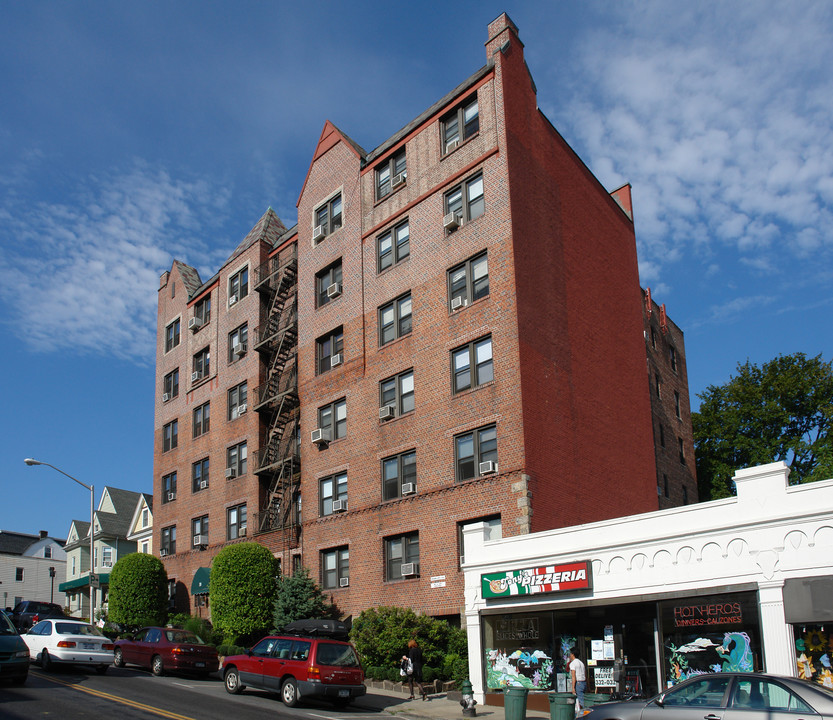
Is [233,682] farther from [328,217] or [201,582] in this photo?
[328,217]

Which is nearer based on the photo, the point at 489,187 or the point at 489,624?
the point at 489,624

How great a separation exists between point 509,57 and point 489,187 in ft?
18.1

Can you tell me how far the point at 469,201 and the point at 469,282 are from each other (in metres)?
3.26

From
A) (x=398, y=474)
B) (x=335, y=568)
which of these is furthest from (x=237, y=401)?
(x=398, y=474)

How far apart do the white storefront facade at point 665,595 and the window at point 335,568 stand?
9127 millimetres

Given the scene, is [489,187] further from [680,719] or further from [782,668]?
[680,719]

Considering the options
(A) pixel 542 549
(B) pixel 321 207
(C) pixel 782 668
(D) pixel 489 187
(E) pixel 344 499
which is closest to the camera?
(C) pixel 782 668

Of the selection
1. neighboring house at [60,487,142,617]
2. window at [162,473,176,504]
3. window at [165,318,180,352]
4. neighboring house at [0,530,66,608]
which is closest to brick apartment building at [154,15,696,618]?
window at [162,473,176,504]

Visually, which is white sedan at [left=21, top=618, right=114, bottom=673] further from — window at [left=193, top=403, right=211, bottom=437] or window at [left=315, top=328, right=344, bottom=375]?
window at [left=193, top=403, right=211, bottom=437]

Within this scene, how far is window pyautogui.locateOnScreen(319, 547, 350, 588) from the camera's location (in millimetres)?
32656

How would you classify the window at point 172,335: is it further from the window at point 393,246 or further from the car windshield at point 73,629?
the car windshield at point 73,629

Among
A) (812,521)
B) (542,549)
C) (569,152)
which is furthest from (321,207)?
(812,521)

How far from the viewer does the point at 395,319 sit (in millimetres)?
32750

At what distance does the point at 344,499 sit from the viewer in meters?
33.2
